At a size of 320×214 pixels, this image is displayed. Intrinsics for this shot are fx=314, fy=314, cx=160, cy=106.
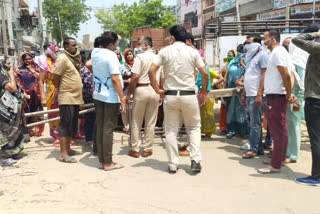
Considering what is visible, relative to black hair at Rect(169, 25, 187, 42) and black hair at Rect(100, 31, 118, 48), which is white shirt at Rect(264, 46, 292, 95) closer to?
black hair at Rect(169, 25, 187, 42)

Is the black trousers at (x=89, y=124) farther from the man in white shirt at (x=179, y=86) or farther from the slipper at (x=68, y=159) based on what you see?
the man in white shirt at (x=179, y=86)

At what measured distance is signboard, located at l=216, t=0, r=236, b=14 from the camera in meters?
29.7

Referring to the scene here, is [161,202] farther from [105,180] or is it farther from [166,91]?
[166,91]

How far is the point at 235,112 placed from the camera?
622 cm

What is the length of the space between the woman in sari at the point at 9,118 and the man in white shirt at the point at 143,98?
1.76 meters

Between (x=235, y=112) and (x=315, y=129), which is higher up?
(x=315, y=129)

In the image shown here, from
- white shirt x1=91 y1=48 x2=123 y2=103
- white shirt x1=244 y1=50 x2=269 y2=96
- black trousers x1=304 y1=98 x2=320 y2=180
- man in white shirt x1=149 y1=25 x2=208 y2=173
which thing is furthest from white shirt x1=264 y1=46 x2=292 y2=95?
white shirt x1=91 y1=48 x2=123 y2=103

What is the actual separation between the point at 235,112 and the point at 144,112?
210 centimetres

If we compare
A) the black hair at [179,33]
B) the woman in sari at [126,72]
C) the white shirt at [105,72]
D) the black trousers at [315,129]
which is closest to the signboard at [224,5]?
the woman in sari at [126,72]

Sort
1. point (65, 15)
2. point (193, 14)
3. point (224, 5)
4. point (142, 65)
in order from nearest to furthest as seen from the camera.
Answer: point (142, 65), point (224, 5), point (65, 15), point (193, 14)

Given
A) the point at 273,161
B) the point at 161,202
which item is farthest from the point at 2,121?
the point at 273,161

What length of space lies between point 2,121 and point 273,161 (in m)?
3.95

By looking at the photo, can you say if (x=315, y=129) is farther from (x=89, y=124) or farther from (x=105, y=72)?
(x=89, y=124)

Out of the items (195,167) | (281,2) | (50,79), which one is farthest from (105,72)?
(281,2)
